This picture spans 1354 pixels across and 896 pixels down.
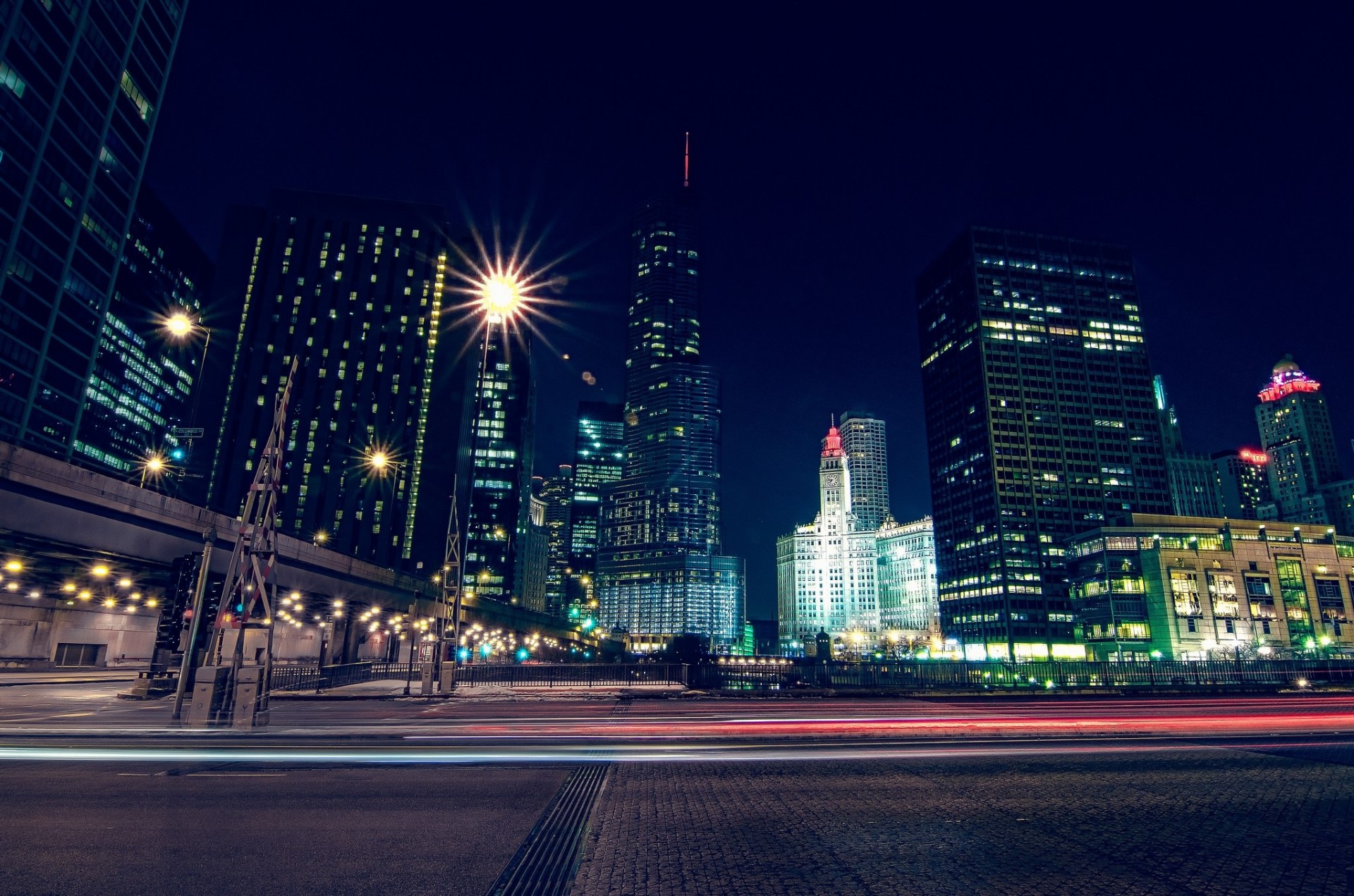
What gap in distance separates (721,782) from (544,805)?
3441 millimetres

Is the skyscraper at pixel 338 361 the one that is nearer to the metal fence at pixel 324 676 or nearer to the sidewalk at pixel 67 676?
the sidewalk at pixel 67 676

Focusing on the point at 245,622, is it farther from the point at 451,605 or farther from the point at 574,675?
the point at 574,675

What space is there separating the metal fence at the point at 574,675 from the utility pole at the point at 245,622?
2385 centimetres

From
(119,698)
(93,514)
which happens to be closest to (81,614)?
(119,698)

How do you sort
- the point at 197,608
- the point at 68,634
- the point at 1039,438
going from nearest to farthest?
1. the point at 197,608
2. the point at 68,634
3. the point at 1039,438

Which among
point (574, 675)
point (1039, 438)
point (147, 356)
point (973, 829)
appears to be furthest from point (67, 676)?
point (1039, 438)

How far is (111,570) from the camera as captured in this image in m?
39.8

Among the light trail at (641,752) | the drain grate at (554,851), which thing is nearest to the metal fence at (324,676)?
the light trail at (641,752)

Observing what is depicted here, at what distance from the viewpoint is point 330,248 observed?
126125 millimetres

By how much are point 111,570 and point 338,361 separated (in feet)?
295

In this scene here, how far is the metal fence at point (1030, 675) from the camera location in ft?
136

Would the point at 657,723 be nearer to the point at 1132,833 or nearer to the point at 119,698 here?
the point at 1132,833

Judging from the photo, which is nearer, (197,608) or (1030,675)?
(197,608)

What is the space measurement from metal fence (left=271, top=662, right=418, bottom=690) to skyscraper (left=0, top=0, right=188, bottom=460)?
4984cm
